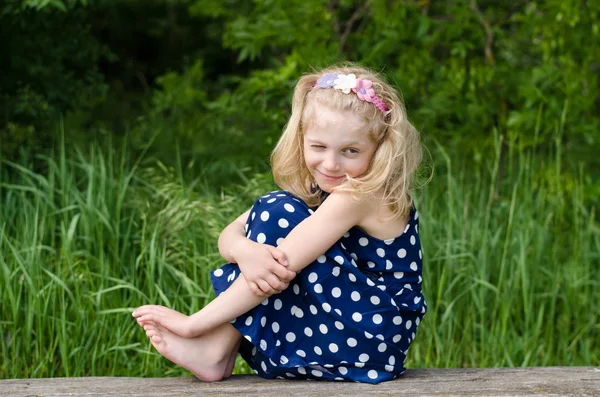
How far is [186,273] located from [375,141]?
4.47 feet

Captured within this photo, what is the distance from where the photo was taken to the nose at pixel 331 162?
2244 millimetres

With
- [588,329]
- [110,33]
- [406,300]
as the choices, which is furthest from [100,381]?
[110,33]

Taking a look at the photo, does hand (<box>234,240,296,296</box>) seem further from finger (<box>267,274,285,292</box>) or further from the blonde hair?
the blonde hair

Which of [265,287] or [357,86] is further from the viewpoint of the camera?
[357,86]

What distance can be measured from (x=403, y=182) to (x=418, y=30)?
2.39 meters

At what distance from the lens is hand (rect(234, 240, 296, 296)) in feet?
7.06

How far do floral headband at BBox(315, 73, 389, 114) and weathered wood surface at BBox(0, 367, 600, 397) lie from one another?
27.1 inches

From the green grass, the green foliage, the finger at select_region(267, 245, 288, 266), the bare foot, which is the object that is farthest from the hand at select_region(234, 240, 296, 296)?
the green foliage

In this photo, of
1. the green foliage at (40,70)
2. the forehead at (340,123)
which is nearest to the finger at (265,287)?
the forehead at (340,123)

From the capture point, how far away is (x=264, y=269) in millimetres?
2154

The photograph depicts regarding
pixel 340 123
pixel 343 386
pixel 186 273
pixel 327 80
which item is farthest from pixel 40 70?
pixel 343 386

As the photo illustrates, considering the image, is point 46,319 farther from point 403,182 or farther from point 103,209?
point 403,182

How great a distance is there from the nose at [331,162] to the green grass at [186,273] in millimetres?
1029

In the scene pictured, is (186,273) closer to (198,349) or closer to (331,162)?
(198,349)
